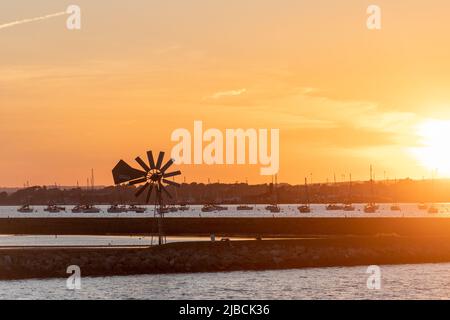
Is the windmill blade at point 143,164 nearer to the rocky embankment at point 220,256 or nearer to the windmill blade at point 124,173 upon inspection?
the windmill blade at point 124,173

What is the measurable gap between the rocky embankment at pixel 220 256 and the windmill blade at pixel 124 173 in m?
6.83

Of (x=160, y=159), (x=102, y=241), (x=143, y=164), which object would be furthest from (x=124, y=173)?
(x=102, y=241)

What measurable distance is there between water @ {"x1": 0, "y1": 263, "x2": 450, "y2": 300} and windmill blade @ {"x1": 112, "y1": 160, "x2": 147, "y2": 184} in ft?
34.0

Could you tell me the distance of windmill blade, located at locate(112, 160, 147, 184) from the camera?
87.1m

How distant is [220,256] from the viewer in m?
86.8

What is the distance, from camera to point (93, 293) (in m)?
70.4

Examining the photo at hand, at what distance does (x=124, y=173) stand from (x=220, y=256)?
12.0m

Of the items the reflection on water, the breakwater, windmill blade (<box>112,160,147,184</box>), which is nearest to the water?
windmill blade (<box>112,160,147,184</box>)

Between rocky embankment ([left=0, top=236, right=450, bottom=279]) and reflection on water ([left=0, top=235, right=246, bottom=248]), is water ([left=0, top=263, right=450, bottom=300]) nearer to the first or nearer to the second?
rocky embankment ([left=0, top=236, right=450, bottom=279])
